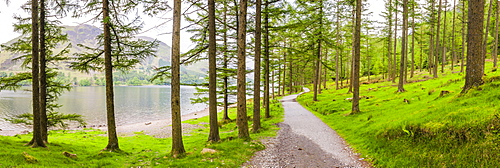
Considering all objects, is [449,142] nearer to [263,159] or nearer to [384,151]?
[384,151]

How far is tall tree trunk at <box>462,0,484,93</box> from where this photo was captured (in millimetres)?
8992

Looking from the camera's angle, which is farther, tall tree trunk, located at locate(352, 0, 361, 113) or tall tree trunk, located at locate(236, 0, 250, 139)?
tall tree trunk, located at locate(352, 0, 361, 113)

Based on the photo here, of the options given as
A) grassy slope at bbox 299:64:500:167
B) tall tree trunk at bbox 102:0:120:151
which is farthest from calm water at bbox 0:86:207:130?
grassy slope at bbox 299:64:500:167

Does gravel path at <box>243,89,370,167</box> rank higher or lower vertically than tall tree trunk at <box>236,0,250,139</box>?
lower

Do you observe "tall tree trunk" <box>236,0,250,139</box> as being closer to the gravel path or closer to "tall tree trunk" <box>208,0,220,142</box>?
"tall tree trunk" <box>208,0,220,142</box>

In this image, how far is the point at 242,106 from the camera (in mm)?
10906

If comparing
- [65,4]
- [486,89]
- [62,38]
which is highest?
[65,4]

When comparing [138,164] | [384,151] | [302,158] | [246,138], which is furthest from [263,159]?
[138,164]

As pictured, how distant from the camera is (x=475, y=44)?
909 cm

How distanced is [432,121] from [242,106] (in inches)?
276

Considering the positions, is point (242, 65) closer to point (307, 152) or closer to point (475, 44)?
point (307, 152)

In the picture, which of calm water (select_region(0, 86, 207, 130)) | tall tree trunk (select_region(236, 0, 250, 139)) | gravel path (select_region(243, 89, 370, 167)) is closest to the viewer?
gravel path (select_region(243, 89, 370, 167))

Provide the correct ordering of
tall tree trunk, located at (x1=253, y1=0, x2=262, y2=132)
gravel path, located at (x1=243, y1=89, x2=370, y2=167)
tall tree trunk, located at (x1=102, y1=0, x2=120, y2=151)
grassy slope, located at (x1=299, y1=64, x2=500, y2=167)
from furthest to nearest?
tall tree trunk, located at (x1=253, y1=0, x2=262, y2=132)
tall tree trunk, located at (x1=102, y1=0, x2=120, y2=151)
gravel path, located at (x1=243, y1=89, x2=370, y2=167)
grassy slope, located at (x1=299, y1=64, x2=500, y2=167)

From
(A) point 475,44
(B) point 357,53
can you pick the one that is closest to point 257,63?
(B) point 357,53
